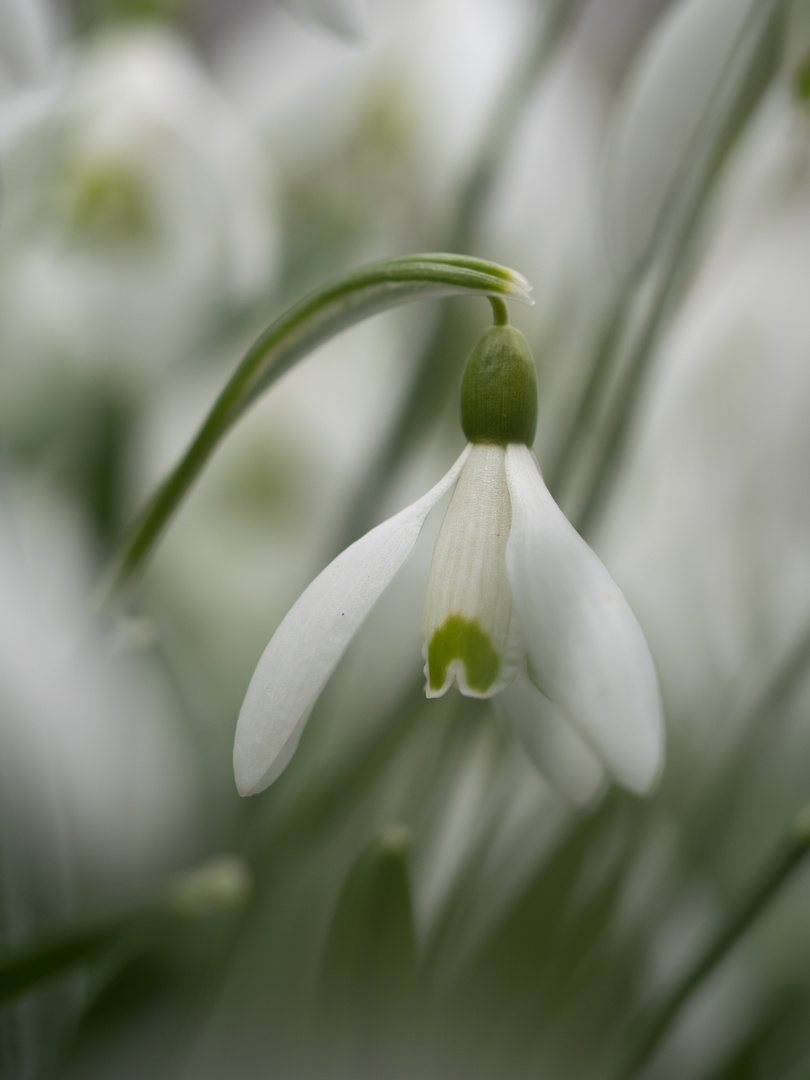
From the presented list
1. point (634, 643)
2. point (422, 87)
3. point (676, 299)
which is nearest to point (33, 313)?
point (422, 87)

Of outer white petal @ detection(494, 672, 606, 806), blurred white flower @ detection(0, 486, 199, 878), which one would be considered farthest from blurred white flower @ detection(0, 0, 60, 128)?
outer white petal @ detection(494, 672, 606, 806)

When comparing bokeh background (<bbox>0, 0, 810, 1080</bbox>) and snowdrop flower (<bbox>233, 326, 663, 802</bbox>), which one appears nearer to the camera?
snowdrop flower (<bbox>233, 326, 663, 802</bbox>)

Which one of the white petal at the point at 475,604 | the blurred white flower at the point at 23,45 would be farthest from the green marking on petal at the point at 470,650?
the blurred white flower at the point at 23,45

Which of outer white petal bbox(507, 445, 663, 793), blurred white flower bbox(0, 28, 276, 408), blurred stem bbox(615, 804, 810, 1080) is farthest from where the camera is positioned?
blurred white flower bbox(0, 28, 276, 408)

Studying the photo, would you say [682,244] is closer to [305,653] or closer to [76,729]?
[305,653]

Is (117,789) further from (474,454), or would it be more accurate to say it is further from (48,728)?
(474,454)

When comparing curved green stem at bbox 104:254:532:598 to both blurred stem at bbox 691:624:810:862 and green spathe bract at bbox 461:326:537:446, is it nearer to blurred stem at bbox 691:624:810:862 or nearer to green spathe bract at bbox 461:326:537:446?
green spathe bract at bbox 461:326:537:446

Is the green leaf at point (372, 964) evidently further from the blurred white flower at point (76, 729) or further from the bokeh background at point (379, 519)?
the blurred white flower at point (76, 729)
